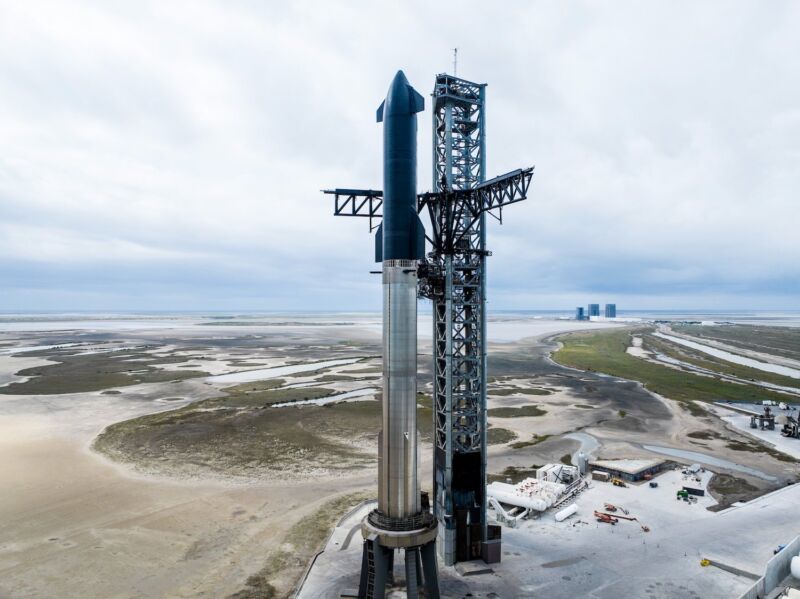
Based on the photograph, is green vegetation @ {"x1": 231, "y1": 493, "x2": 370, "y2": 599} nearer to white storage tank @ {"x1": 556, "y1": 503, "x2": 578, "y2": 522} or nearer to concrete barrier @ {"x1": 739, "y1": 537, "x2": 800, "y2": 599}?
white storage tank @ {"x1": 556, "y1": 503, "x2": 578, "y2": 522}

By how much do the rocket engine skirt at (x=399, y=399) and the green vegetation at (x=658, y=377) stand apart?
6402 centimetres

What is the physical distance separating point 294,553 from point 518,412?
44918 mm

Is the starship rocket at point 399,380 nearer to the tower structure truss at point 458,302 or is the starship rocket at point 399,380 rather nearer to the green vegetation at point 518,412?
the tower structure truss at point 458,302

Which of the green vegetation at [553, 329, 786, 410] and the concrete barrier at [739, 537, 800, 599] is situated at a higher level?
the concrete barrier at [739, 537, 800, 599]

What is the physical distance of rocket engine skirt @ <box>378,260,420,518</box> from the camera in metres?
21.7

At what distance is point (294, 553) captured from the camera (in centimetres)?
2812

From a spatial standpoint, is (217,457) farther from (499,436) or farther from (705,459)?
(705,459)

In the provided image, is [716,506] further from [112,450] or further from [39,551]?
[112,450]

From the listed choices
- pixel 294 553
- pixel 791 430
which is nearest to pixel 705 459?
pixel 791 430

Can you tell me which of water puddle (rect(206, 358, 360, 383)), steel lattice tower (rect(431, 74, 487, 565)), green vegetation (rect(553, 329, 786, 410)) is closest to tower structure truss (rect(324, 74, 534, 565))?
steel lattice tower (rect(431, 74, 487, 565))

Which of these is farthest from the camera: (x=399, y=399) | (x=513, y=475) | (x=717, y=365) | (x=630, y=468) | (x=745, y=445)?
(x=717, y=365)

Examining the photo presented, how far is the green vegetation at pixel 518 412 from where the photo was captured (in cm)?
6500

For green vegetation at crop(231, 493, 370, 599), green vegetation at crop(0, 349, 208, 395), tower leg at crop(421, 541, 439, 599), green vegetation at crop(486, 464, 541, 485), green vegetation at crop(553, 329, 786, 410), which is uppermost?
tower leg at crop(421, 541, 439, 599)

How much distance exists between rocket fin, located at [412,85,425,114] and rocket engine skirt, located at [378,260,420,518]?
7.43 metres
